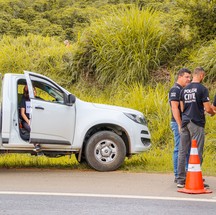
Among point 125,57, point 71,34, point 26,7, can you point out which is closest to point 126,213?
point 125,57

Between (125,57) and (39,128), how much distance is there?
20.8 ft

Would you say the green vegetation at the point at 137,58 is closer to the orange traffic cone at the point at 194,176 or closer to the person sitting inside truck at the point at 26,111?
the person sitting inside truck at the point at 26,111

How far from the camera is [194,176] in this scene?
8.96 m

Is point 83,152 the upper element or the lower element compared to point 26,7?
lower

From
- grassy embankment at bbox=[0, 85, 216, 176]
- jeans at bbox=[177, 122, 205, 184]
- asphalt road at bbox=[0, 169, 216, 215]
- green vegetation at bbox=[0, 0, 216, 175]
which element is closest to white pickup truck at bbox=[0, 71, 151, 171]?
asphalt road at bbox=[0, 169, 216, 215]

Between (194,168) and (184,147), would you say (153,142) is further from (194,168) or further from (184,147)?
(194,168)

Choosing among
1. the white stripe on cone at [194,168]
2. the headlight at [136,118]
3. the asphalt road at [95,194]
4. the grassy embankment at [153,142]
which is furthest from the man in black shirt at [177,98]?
the headlight at [136,118]

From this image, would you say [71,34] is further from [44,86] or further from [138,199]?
[138,199]

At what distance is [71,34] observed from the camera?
80.6ft

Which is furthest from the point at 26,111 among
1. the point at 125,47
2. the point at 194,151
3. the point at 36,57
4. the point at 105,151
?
the point at 36,57

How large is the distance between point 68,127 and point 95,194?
2.62 m

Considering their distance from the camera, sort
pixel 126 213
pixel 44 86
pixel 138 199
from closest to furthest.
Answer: pixel 126 213
pixel 138 199
pixel 44 86

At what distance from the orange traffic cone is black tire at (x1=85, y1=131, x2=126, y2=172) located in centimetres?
252

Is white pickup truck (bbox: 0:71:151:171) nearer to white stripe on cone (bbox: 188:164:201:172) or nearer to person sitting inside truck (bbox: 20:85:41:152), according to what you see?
person sitting inside truck (bbox: 20:85:41:152)
